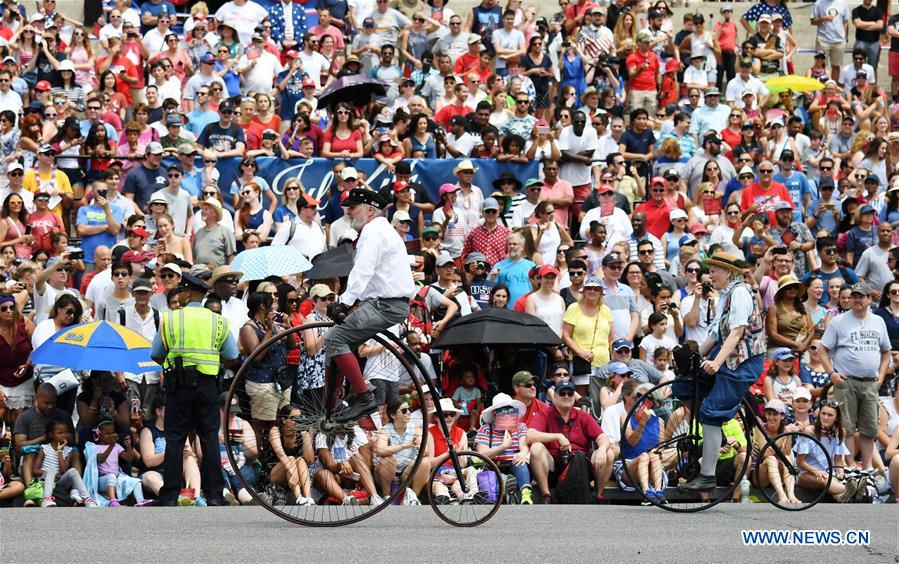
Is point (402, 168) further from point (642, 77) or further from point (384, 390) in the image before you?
point (384, 390)

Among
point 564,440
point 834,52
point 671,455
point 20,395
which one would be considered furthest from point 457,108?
point 671,455

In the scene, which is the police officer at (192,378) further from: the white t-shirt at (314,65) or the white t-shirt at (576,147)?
the white t-shirt at (314,65)

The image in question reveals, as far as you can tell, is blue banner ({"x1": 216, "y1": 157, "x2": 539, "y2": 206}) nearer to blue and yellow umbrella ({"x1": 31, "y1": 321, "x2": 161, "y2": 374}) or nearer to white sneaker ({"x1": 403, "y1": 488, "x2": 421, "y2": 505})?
blue and yellow umbrella ({"x1": 31, "y1": 321, "x2": 161, "y2": 374})

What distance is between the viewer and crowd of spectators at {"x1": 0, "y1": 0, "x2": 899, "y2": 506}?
12.5m

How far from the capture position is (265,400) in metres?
9.61

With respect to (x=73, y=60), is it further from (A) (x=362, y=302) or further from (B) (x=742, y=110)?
(A) (x=362, y=302)

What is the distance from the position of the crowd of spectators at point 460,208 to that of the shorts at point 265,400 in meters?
0.03

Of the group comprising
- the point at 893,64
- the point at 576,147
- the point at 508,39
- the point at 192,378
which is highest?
the point at 893,64

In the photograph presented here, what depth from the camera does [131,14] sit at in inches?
851

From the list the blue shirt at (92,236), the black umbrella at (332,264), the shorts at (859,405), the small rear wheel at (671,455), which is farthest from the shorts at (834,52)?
the small rear wheel at (671,455)

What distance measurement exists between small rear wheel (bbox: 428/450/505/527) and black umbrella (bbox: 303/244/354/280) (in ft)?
12.6

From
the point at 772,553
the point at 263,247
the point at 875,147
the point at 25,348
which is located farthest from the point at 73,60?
the point at 772,553

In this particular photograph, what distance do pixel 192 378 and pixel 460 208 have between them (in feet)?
22.1

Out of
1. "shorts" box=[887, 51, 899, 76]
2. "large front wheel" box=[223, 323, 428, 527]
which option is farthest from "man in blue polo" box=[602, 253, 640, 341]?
"shorts" box=[887, 51, 899, 76]
